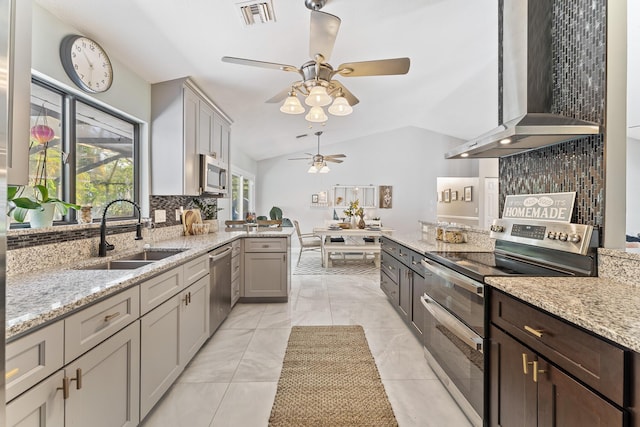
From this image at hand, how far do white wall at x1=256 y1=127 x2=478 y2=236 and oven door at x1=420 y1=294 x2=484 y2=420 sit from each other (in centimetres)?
596

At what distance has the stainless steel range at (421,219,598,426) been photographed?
1484 millimetres

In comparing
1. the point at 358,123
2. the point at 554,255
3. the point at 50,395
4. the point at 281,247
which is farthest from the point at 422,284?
the point at 358,123

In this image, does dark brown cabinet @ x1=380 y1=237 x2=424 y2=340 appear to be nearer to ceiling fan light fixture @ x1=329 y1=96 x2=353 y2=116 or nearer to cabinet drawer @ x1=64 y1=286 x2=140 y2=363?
ceiling fan light fixture @ x1=329 y1=96 x2=353 y2=116

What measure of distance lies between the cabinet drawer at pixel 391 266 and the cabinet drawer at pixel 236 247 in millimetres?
1750

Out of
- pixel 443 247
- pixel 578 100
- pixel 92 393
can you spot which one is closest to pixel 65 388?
pixel 92 393

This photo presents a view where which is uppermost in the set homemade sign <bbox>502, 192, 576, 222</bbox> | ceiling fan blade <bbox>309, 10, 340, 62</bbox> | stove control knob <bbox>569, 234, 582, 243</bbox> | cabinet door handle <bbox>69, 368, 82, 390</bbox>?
ceiling fan blade <bbox>309, 10, 340, 62</bbox>

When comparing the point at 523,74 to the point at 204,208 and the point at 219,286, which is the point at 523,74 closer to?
the point at 219,286

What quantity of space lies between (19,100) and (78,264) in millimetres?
1023

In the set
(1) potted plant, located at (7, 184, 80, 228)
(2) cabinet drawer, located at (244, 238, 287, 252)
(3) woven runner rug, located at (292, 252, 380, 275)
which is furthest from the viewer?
(3) woven runner rug, located at (292, 252, 380, 275)

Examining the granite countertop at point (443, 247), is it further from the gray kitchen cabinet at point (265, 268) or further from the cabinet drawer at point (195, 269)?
the cabinet drawer at point (195, 269)

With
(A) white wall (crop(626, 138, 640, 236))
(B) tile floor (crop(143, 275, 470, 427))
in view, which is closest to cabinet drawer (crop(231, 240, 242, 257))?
(B) tile floor (crop(143, 275, 470, 427))

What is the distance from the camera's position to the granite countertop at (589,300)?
82 cm

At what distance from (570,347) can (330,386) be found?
143 centimetres

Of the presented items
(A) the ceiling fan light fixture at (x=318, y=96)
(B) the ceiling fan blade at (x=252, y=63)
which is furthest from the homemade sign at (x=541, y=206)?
(B) the ceiling fan blade at (x=252, y=63)
